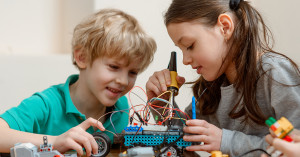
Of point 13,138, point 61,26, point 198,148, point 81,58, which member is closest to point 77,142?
point 13,138

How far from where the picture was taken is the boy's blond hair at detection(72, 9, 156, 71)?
1.18 metres

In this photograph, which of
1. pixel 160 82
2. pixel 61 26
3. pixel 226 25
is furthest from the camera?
pixel 61 26

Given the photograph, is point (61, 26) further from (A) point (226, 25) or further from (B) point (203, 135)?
(B) point (203, 135)

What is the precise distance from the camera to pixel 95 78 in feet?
4.01

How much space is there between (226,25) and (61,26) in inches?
52.1

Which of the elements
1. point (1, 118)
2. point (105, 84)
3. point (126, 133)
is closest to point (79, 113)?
point (105, 84)

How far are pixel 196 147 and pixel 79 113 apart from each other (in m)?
0.54

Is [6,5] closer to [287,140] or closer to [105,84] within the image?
[105,84]

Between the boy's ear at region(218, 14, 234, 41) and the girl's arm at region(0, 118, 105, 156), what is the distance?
48cm

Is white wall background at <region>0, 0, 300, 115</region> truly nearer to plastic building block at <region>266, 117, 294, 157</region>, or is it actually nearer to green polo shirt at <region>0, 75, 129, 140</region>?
green polo shirt at <region>0, 75, 129, 140</region>

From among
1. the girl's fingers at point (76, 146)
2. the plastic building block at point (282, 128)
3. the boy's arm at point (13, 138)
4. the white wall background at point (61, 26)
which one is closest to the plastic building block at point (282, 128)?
the plastic building block at point (282, 128)

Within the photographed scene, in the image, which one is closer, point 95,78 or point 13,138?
point 13,138

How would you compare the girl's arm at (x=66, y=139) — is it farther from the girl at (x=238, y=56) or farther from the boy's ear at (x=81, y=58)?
the boy's ear at (x=81, y=58)

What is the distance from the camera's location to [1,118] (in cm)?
100
